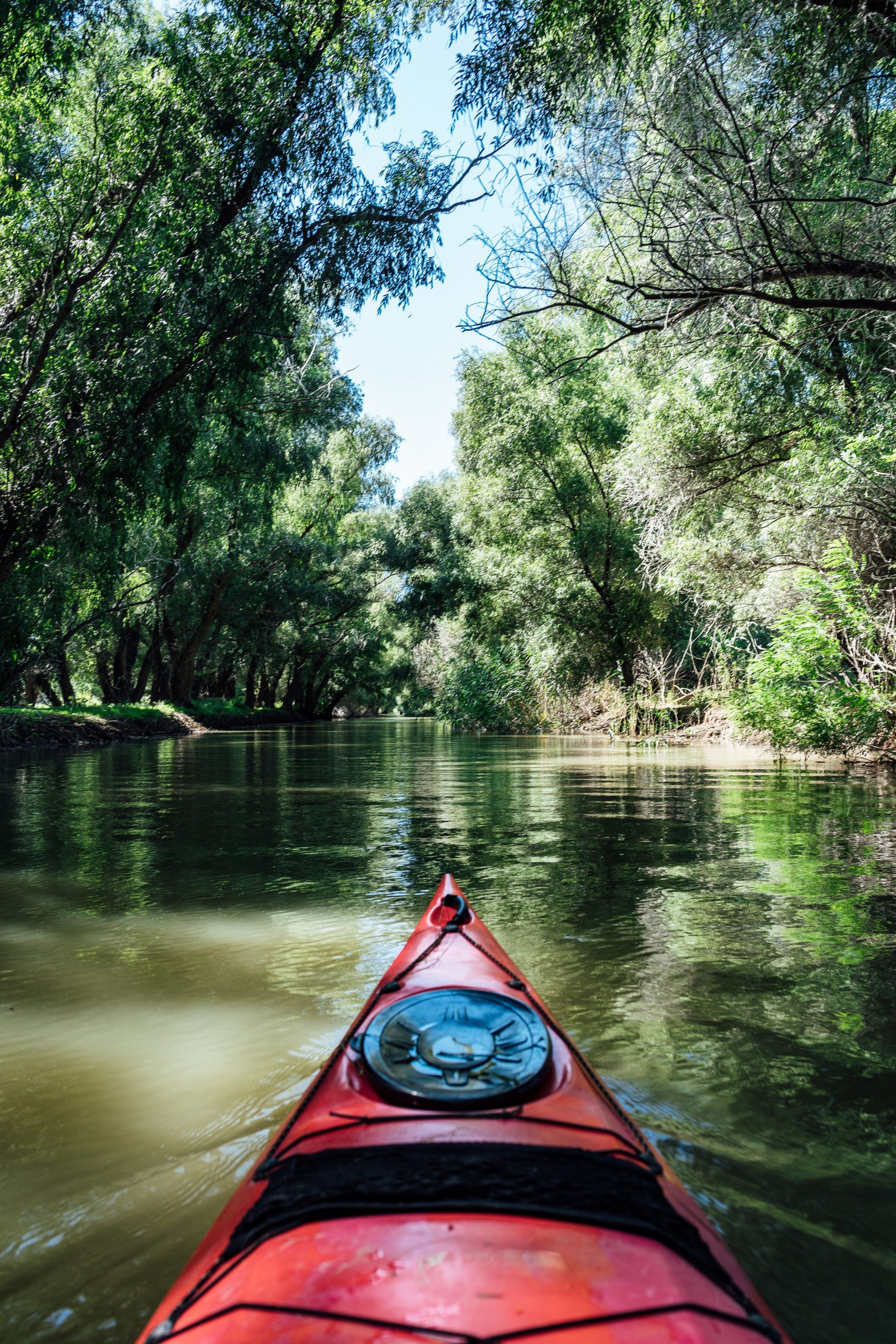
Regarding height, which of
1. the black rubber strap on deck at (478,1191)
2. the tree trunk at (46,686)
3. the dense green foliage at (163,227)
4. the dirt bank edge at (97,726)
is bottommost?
the black rubber strap on deck at (478,1191)

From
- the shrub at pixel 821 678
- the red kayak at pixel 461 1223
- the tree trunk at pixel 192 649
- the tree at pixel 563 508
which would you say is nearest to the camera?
the red kayak at pixel 461 1223

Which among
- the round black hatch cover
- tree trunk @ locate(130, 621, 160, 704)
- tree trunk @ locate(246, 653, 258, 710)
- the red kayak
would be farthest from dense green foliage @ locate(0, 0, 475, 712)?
tree trunk @ locate(246, 653, 258, 710)

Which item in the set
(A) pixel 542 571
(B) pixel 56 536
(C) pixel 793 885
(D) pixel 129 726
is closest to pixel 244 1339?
(C) pixel 793 885

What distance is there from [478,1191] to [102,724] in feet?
60.9

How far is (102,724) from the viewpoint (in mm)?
18234

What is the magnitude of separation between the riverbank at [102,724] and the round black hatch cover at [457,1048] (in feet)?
49.5

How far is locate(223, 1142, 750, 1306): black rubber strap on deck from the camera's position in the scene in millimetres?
1244

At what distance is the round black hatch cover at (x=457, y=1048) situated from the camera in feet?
5.41

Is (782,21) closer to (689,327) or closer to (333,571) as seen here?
(689,327)

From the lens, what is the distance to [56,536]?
8.71m

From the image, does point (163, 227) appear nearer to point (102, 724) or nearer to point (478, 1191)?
point (478, 1191)

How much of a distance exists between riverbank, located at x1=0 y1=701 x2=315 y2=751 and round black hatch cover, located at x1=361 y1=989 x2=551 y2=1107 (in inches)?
594

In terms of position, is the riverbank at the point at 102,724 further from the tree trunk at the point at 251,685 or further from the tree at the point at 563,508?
the tree at the point at 563,508

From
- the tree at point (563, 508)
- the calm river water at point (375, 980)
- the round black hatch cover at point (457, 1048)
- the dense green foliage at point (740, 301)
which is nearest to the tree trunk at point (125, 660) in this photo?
the tree at point (563, 508)
